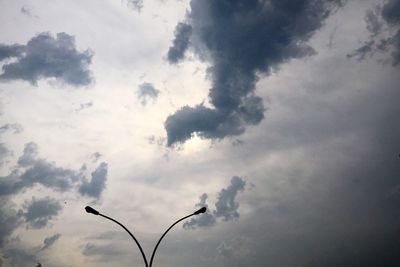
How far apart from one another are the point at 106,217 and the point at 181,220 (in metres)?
5.29

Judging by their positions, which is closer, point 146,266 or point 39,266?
point 146,266

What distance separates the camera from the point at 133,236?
2269 centimetres

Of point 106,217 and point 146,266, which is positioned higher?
point 106,217

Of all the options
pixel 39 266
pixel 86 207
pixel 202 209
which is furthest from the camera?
pixel 39 266

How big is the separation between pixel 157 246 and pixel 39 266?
423ft

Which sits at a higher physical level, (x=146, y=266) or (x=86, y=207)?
(x=86, y=207)

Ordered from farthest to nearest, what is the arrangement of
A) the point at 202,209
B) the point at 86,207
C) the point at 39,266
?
the point at 39,266, the point at 202,209, the point at 86,207

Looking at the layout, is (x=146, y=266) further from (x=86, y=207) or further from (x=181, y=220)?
Answer: (x=86, y=207)

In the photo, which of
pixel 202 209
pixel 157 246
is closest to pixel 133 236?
pixel 157 246

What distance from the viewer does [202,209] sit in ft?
73.6

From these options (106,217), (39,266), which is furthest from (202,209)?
(39,266)

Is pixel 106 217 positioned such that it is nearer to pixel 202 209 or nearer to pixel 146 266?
pixel 146 266

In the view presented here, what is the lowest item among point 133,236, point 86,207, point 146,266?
point 146,266

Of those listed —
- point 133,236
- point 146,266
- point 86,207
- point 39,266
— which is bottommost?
point 146,266
